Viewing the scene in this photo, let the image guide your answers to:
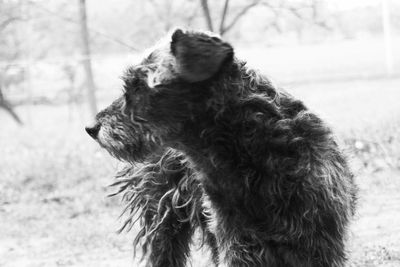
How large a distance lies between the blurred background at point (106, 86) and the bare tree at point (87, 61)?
0.07ft

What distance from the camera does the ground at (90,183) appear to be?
20.7 ft

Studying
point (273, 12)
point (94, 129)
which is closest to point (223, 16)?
point (273, 12)

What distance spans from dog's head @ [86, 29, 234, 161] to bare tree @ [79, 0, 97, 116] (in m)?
6.47

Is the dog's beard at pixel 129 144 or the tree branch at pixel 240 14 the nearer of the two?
the dog's beard at pixel 129 144

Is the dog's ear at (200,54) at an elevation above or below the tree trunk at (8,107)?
above

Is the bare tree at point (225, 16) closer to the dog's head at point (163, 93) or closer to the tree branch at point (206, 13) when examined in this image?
the tree branch at point (206, 13)

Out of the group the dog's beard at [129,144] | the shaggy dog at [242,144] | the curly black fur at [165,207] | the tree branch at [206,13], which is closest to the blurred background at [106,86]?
the tree branch at [206,13]

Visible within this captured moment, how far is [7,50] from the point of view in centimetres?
1152

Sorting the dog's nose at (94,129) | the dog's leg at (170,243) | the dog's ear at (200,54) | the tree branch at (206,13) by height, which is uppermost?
the dog's ear at (200,54)

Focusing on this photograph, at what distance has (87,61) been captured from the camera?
33.2 feet

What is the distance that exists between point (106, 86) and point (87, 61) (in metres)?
0.48

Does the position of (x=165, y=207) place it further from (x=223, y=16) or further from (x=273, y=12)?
(x=273, y=12)

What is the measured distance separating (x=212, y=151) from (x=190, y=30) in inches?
25.8

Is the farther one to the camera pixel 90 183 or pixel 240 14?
pixel 240 14
